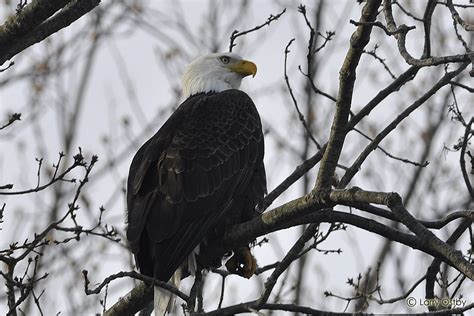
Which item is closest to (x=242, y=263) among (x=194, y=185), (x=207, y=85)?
(x=194, y=185)

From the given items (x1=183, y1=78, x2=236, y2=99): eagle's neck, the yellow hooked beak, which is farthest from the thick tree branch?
the yellow hooked beak

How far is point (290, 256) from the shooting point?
477 cm

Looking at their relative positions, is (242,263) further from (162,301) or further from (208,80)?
(208,80)

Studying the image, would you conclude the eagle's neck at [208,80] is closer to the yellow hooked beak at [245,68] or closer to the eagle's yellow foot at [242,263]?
the yellow hooked beak at [245,68]

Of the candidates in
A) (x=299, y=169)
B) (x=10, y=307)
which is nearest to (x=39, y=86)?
(x=299, y=169)

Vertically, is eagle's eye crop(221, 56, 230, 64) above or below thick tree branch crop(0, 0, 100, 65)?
above

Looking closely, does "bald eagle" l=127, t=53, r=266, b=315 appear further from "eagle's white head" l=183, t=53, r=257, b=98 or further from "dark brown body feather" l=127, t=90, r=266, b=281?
"eagle's white head" l=183, t=53, r=257, b=98

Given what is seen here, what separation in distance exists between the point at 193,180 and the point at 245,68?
1.88 metres

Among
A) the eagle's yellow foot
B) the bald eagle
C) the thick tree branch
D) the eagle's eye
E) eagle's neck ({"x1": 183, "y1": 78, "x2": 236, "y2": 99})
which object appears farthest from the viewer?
the eagle's eye

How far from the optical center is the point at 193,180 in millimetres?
6055

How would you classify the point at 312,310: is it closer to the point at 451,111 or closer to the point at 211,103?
the point at 451,111

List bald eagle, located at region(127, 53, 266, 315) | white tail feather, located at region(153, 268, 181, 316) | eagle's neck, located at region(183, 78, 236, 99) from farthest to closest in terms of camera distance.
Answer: eagle's neck, located at region(183, 78, 236, 99) → bald eagle, located at region(127, 53, 266, 315) → white tail feather, located at region(153, 268, 181, 316)

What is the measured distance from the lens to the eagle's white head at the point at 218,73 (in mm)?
7680

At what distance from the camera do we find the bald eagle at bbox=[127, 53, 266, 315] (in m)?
5.68
